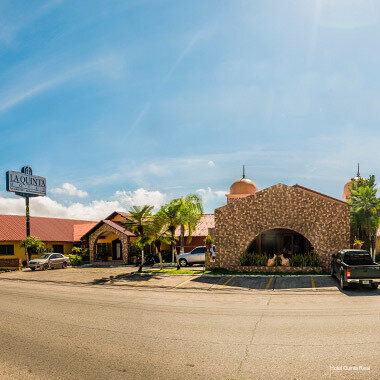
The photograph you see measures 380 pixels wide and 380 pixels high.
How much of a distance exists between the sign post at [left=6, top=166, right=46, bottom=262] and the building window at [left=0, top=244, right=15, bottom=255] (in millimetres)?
3258

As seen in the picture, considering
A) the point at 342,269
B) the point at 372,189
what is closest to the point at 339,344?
the point at 342,269

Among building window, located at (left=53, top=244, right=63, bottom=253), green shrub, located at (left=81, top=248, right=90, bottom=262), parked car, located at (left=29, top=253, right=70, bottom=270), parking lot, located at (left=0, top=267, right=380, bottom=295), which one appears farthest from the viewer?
building window, located at (left=53, top=244, right=63, bottom=253)

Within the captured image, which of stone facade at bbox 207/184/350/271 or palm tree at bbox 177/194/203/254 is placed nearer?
stone facade at bbox 207/184/350/271

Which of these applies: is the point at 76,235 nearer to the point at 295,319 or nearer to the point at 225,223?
the point at 225,223

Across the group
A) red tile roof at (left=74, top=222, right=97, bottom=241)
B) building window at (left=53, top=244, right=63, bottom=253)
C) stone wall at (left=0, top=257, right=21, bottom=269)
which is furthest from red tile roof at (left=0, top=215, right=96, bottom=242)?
stone wall at (left=0, top=257, right=21, bottom=269)

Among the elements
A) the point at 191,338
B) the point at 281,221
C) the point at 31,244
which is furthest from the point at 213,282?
the point at 31,244

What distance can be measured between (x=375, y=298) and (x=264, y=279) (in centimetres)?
711

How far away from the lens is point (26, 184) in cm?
3878

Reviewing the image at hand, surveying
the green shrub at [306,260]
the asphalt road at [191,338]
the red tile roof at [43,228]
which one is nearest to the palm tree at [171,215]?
the green shrub at [306,260]

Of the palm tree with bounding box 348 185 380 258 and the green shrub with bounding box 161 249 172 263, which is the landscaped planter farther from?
the green shrub with bounding box 161 249 172 263

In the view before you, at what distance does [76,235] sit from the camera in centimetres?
4397

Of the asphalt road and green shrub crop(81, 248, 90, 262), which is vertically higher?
the asphalt road

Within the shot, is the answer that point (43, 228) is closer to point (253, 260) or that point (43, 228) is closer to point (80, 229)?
point (80, 229)

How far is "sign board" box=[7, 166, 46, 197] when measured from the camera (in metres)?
37.0
